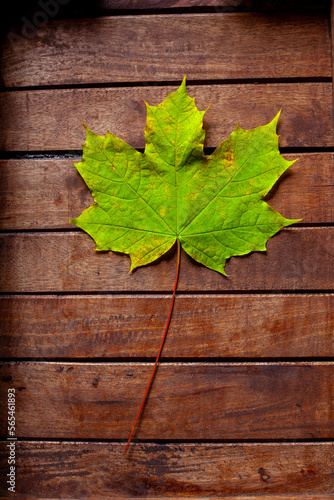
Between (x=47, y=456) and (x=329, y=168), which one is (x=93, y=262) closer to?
(x=47, y=456)

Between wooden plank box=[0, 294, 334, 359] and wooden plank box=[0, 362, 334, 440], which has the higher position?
wooden plank box=[0, 294, 334, 359]

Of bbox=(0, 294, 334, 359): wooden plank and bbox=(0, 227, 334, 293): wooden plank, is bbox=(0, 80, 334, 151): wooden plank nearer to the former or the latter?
bbox=(0, 227, 334, 293): wooden plank

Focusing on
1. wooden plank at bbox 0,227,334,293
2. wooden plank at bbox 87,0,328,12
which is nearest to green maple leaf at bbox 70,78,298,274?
wooden plank at bbox 0,227,334,293

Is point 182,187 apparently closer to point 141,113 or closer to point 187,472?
point 141,113

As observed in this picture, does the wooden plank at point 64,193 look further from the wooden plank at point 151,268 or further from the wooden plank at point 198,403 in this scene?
the wooden plank at point 198,403

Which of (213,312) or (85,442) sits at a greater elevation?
(213,312)

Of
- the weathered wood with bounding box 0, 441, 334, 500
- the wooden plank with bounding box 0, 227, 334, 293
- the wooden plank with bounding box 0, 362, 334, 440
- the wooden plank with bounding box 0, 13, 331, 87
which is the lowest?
the weathered wood with bounding box 0, 441, 334, 500

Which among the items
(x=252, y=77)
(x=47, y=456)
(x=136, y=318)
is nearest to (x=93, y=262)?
(x=136, y=318)
